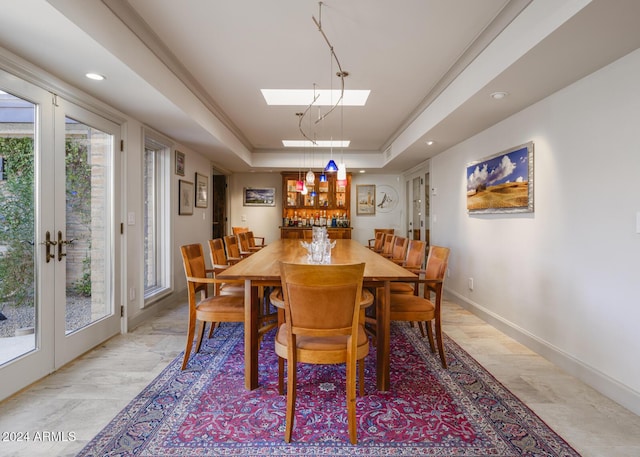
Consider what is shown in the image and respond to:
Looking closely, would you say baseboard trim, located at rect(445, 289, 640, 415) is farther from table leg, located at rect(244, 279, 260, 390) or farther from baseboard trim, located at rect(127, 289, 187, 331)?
baseboard trim, located at rect(127, 289, 187, 331)

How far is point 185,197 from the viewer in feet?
16.5

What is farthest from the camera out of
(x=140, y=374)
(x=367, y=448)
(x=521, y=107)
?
(x=521, y=107)

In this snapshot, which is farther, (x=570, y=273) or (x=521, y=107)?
(x=521, y=107)

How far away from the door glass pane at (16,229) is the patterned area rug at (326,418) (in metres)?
0.97

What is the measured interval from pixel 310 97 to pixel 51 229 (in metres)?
2.89

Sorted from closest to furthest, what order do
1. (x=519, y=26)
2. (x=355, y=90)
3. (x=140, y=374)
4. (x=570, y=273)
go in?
(x=519, y=26), (x=140, y=374), (x=570, y=273), (x=355, y=90)

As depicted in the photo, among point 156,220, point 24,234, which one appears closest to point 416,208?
point 156,220

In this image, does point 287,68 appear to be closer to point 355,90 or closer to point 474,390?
point 355,90

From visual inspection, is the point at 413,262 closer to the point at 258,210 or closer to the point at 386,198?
the point at 386,198

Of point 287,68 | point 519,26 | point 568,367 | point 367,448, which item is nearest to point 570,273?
point 568,367

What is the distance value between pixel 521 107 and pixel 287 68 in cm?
224

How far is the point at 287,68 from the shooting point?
321cm

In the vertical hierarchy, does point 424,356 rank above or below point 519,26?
below

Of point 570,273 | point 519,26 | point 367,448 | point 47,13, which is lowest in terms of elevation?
point 367,448
